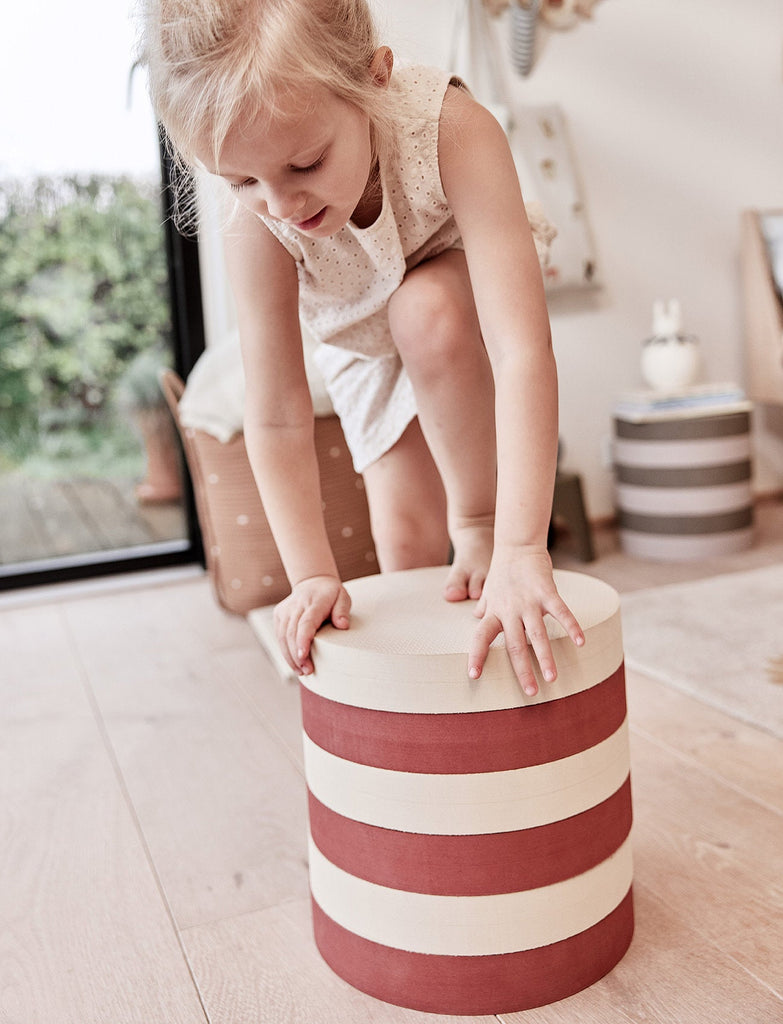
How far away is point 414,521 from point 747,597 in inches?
37.6

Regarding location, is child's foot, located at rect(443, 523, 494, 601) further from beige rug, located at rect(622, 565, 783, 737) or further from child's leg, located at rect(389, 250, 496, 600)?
beige rug, located at rect(622, 565, 783, 737)

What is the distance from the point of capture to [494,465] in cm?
112

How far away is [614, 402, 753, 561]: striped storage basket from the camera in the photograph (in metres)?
2.31

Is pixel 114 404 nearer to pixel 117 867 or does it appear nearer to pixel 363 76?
pixel 117 867

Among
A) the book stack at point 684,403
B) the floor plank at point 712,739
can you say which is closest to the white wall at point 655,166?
the book stack at point 684,403

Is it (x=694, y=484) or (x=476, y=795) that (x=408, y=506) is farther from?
(x=694, y=484)

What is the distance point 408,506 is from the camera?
4.15 feet

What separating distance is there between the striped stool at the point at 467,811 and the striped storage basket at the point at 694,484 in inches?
62.1

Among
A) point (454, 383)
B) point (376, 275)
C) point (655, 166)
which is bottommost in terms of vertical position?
point (454, 383)

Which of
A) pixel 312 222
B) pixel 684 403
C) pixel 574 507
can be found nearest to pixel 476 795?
pixel 312 222

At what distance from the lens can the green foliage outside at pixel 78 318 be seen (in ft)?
8.06

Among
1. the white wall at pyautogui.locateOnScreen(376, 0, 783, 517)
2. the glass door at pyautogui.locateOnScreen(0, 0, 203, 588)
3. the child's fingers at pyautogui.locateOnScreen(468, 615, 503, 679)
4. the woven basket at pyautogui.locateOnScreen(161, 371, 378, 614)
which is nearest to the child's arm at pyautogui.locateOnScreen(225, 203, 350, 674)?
the child's fingers at pyautogui.locateOnScreen(468, 615, 503, 679)

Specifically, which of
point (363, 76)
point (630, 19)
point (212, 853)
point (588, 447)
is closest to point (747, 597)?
point (588, 447)

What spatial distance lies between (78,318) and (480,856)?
212 cm
